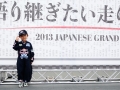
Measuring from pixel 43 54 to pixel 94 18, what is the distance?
137cm

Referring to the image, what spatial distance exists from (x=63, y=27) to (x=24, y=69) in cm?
123

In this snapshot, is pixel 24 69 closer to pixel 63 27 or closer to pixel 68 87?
pixel 68 87

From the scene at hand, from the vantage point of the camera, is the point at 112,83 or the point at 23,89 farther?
the point at 112,83

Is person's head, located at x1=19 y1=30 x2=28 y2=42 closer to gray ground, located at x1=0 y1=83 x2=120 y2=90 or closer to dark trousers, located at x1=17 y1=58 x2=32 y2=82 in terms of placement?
dark trousers, located at x1=17 y1=58 x2=32 y2=82

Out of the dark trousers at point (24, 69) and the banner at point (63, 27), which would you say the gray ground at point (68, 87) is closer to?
the dark trousers at point (24, 69)

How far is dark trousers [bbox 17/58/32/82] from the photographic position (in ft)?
15.2

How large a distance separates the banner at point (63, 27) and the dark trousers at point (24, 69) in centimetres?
25

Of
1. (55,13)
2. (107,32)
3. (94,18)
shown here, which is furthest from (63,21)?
(107,32)

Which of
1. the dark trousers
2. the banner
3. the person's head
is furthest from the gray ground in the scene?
the person's head

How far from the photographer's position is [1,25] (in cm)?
474

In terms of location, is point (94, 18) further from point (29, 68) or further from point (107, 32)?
point (29, 68)

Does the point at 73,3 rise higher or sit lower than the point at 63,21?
higher

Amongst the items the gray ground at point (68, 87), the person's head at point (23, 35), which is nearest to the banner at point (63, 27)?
the person's head at point (23, 35)

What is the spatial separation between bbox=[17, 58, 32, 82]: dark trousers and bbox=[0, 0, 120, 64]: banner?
0.83 feet
